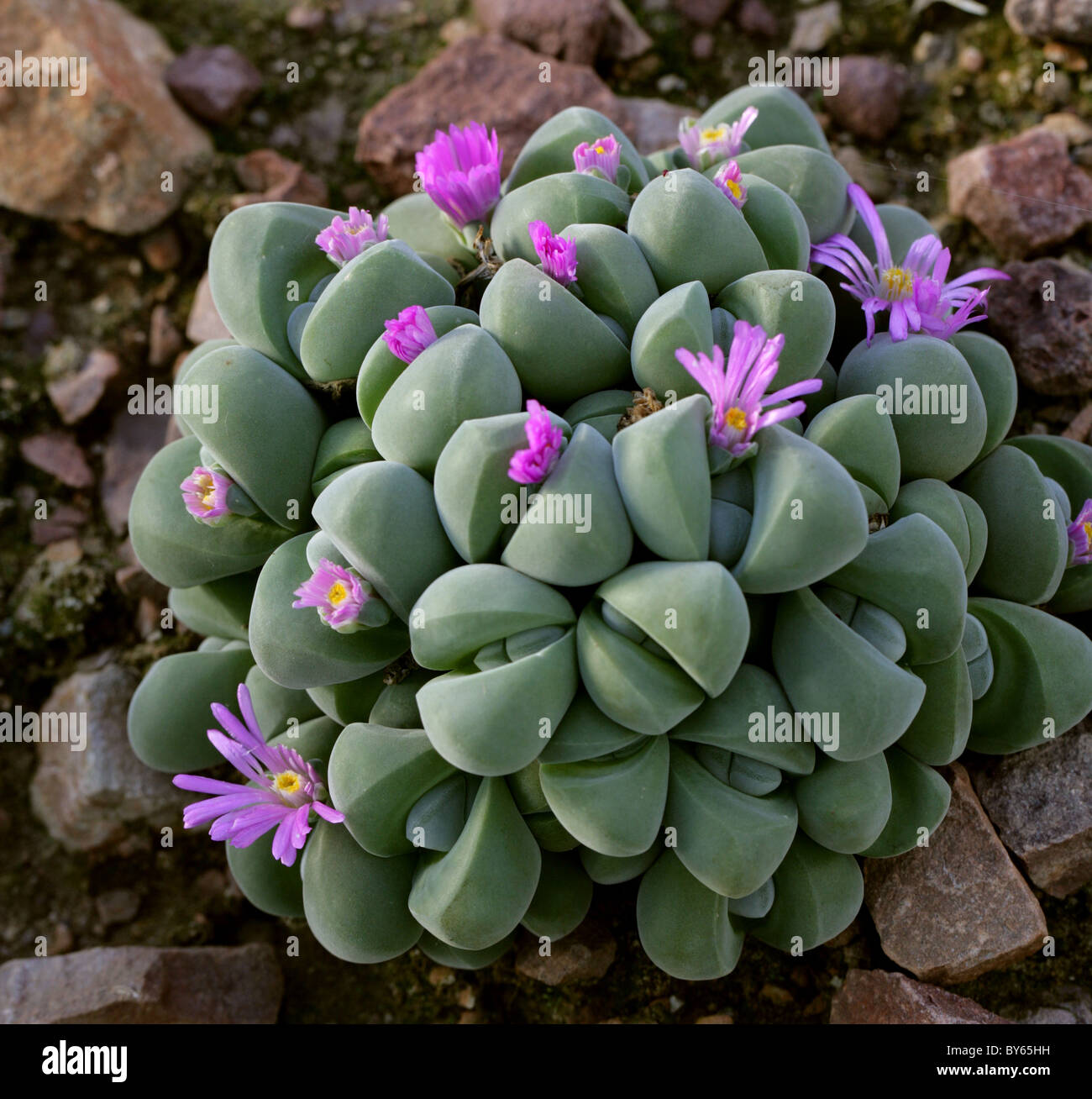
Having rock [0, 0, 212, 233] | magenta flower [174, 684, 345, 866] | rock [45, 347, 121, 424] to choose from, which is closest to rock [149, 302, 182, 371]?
rock [45, 347, 121, 424]

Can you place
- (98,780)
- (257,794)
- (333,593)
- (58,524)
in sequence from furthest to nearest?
(58,524), (98,780), (257,794), (333,593)

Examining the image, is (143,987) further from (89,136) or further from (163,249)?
(89,136)

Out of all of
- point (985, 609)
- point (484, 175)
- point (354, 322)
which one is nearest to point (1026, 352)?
point (985, 609)

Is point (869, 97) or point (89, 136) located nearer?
point (89, 136)

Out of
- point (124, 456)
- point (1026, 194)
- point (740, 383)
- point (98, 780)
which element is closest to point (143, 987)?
point (98, 780)

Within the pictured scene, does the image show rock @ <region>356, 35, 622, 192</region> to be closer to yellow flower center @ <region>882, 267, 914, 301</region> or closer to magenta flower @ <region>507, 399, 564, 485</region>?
yellow flower center @ <region>882, 267, 914, 301</region>

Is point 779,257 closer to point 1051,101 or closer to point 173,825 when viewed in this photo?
point 1051,101
